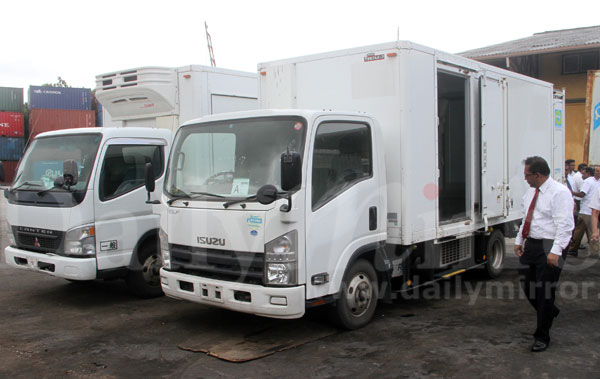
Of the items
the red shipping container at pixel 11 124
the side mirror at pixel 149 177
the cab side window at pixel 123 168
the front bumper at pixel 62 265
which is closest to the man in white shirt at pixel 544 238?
the side mirror at pixel 149 177

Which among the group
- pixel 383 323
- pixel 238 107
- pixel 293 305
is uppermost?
pixel 238 107

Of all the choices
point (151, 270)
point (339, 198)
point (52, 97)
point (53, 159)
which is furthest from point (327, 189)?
point (52, 97)

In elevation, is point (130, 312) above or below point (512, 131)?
below

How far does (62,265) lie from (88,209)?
0.76 metres

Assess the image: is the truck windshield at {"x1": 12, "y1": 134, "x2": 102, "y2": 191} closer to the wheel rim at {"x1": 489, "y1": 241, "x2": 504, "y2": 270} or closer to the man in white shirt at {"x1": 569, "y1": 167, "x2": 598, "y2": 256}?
the wheel rim at {"x1": 489, "y1": 241, "x2": 504, "y2": 270}

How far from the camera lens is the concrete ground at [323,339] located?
16.0 ft

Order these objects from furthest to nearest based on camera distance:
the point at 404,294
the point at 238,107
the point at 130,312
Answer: the point at 238,107, the point at 404,294, the point at 130,312

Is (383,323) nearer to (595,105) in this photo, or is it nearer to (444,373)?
(444,373)

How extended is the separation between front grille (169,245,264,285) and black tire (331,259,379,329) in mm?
993

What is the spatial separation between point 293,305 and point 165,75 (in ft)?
16.2

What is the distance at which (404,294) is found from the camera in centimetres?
748

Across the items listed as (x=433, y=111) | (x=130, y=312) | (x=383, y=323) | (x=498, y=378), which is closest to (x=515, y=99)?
(x=433, y=111)

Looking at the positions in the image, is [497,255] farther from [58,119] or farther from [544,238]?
[58,119]

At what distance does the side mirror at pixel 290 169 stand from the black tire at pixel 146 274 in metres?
3.31
